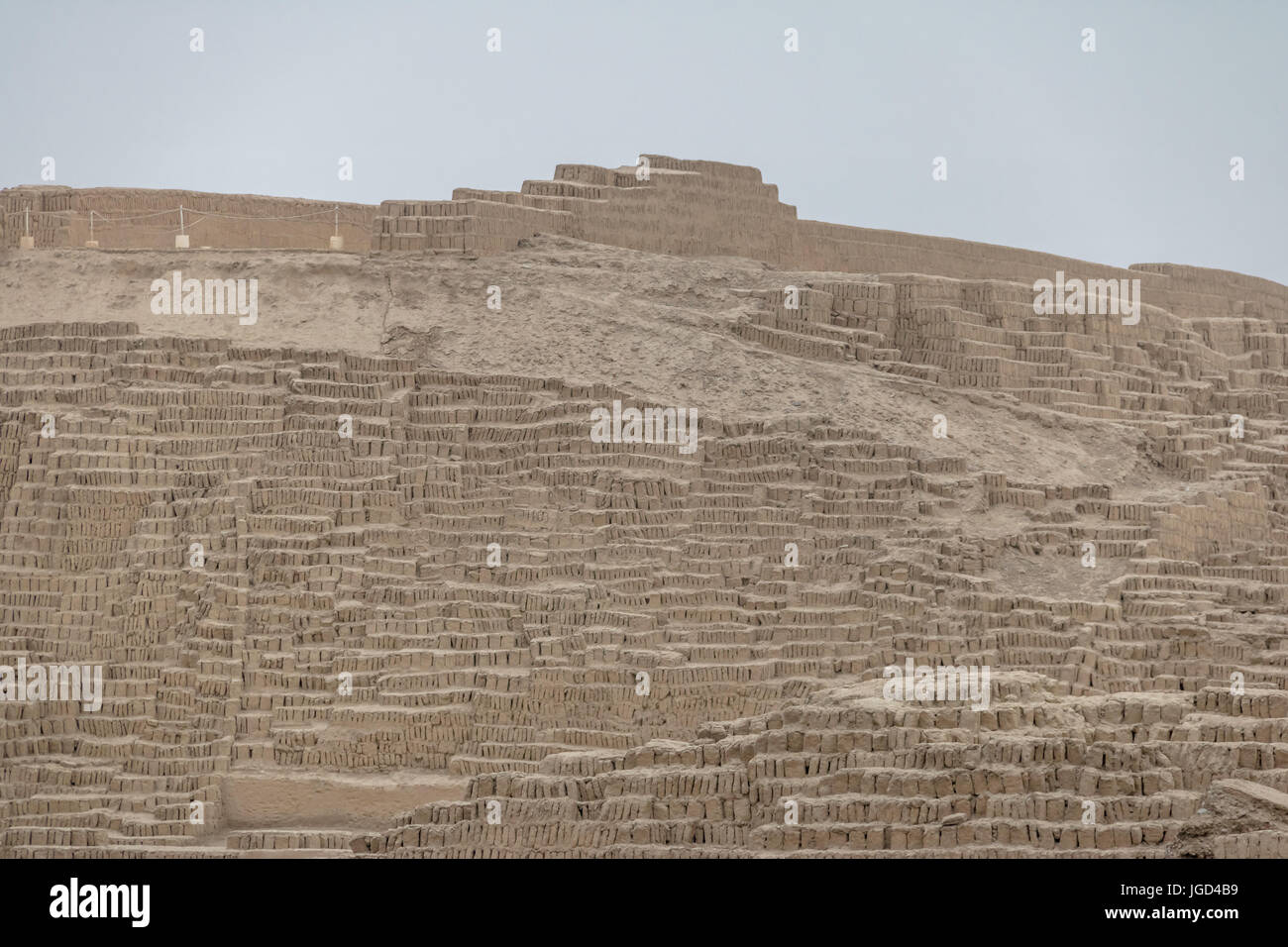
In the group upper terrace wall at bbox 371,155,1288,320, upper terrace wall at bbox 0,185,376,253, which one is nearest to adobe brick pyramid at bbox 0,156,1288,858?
upper terrace wall at bbox 371,155,1288,320

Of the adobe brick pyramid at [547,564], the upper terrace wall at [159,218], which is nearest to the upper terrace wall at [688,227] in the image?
the adobe brick pyramid at [547,564]

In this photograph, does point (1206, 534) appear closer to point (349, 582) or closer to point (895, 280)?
point (895, 280)

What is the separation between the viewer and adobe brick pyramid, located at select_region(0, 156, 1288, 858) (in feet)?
66.8

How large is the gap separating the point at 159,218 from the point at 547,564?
752 centimetres

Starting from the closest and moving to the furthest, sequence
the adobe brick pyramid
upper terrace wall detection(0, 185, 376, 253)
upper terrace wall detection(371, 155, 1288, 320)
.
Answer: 1. the adobe brick pyramid
2. upper terrace wall detection(371, 155, 1288, 320)
3. upper terrace wall detection(0, 185, 376, 253)

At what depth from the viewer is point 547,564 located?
886 inches

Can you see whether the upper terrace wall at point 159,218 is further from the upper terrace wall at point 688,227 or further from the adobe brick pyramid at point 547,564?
the upper terrace wall at point 688,227

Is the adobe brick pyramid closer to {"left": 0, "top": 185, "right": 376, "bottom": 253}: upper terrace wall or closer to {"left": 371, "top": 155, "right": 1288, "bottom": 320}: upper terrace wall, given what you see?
{"left": 371, "top": 155, "right": 1288, "bottom": 320}: upper terrace wall

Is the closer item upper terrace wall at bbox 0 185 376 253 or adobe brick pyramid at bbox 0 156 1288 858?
adobe brick pyramid at bbox 0 156 1288 858

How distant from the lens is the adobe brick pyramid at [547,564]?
20.4 metres

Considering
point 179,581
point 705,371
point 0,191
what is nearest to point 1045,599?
point 705,371

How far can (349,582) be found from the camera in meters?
22.3

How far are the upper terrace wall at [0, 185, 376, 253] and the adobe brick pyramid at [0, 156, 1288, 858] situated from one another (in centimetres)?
86

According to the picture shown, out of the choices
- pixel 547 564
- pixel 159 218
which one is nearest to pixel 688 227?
pixel 159 218
